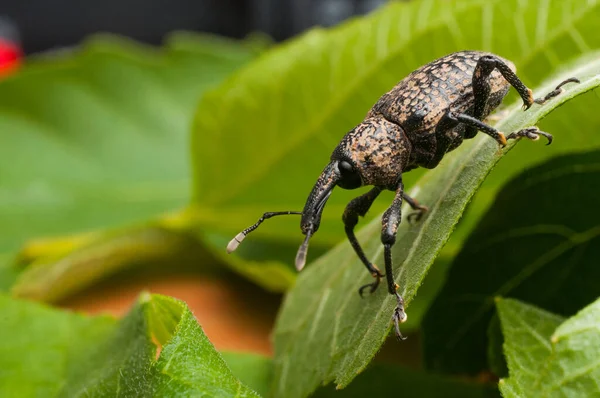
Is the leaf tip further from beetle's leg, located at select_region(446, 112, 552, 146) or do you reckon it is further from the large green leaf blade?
beetle's leg, located at select_region(446, 112, 552, 146)

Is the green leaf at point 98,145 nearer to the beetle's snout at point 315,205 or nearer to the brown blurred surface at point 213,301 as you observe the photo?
the brown blurred surface at point 213,301

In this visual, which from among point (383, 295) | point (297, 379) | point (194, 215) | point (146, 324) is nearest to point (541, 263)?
point (383, 295)

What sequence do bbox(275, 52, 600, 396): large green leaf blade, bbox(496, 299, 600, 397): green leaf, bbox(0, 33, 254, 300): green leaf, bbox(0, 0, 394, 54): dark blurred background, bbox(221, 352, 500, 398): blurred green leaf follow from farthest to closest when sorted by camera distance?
bbox(0, 0, 394, 54): dark blurred background < bbox(0, 33, 254, 300): green leaf < bbox(221, 352, 500, 398): blurred green leaf < bbox(275, 52, 600, 396): large green leaf blade < bbox(496, 299, 600, 397): green leaf

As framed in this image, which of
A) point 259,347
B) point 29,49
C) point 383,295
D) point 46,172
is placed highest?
point 29,49


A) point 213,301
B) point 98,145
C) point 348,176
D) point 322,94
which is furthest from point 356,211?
point 98,145

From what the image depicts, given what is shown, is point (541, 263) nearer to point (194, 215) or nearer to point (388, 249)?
point (388, 249)

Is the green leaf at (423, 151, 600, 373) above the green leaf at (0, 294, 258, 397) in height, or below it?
below

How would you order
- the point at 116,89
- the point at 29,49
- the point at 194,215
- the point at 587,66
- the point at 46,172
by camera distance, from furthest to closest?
the point at 29,49 → the point at 116,89 → the point at 46,172 → the point at 194,215 → the point at 587,66

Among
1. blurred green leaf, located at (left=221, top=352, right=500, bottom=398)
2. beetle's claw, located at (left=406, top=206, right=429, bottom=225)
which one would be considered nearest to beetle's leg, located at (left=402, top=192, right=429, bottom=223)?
beetle's claw, located at (left=406, top=206, right=429, bottom=225)
